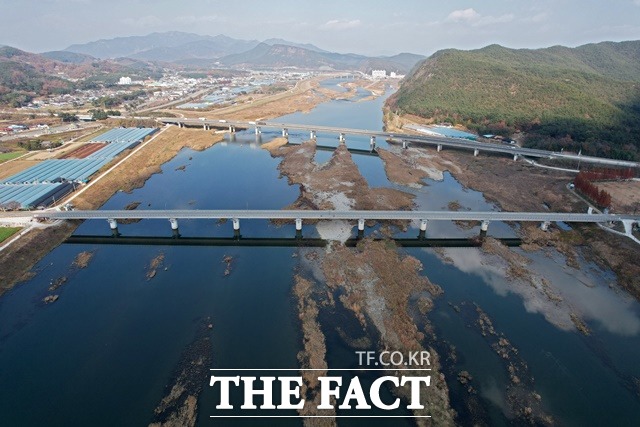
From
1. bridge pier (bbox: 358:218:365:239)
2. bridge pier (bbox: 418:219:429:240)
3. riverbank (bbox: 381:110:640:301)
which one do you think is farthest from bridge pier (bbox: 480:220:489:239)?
bridge pier (bbox: 358:218:365:239)

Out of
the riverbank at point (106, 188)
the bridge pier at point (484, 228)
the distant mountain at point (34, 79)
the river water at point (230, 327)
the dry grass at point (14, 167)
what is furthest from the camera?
the distant mountain at point (34, 79)

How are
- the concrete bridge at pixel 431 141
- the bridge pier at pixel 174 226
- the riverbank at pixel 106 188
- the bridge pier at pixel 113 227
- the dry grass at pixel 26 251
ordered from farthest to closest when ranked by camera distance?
1. the concrete bridge at pixel 431 141
2. the bridge pier at pixel 113 227
3. the bridge pier at pixel 174 226
4. the riverbank at pixel 106 188
5. the dry grass at pixel 26 251

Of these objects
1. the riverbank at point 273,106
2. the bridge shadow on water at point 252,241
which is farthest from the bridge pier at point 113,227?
the riverbank at point 273,106

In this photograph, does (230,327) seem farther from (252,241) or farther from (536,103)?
(536,103)

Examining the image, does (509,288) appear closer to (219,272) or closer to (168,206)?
(219,272)

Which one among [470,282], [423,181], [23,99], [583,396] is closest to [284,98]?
[23,99]

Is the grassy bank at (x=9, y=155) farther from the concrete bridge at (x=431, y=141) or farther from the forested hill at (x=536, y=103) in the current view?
the forested hill at (x=536, y=103)

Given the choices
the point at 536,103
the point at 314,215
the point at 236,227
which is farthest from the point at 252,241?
the point at 536,103

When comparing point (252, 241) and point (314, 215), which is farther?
point (252, 241)
